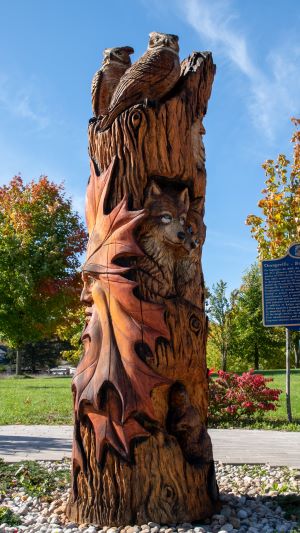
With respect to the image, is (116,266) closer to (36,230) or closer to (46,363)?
(36,230)

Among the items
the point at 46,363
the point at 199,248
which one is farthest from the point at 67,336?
the point at 199,248

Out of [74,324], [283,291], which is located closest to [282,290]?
[283,291]

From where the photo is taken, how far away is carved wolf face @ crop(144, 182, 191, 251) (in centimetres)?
420

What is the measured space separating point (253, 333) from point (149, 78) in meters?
32.2

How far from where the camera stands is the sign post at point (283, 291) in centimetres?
973

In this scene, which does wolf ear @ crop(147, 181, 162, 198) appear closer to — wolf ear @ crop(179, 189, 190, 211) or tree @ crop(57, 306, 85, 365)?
wolf ear @ crop(179, 189, 190, 211)

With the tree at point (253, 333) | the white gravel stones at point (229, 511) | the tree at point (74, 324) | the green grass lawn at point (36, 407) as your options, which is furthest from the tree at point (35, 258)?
the white gravel stones at point (229, 511)

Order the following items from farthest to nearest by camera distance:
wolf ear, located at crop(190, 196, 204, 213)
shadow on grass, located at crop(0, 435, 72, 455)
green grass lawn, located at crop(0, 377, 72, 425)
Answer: green grass lawn, located at crop(0, 377, 72, 425), shadow on grass, located at crop(0, 435, 72, 455), wolf ear, located at crop(190, 196, 204, 213)

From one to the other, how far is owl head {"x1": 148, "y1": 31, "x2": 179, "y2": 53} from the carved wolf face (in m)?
1.16

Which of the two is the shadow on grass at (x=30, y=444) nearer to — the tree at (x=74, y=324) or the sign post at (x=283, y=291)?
the sign post at (x=283, y=291)

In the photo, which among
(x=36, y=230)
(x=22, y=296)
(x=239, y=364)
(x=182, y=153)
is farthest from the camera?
(x=239, y=364)

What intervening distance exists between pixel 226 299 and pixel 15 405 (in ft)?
52.7

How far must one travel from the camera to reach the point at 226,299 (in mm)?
27469

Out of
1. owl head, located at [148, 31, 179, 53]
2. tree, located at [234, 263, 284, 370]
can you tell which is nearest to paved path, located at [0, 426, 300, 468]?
owl head, located at [148, 31, 179, 53]
